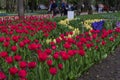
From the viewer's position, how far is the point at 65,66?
5402 millimetres

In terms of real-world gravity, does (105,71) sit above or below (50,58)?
below

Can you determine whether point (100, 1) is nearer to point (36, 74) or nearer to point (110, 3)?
point (110, 3)

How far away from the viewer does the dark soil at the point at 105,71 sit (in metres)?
5.98

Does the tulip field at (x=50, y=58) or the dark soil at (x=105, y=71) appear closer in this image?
the tulip field at (x=50, y=58)

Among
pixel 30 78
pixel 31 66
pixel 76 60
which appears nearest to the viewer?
pixel 31 66

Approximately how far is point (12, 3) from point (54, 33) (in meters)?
47.7

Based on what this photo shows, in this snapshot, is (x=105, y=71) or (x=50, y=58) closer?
(x=50, y=58)

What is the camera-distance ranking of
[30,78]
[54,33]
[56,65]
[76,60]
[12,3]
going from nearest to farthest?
[30,78] < [56,65] < [76,60] < [54,33] < [12,3]

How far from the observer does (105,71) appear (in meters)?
6.41

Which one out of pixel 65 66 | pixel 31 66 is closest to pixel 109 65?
pixel 65 66

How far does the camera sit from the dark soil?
19.6 feet

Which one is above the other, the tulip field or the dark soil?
the tulip field

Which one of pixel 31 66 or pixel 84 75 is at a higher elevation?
pixel 31 66

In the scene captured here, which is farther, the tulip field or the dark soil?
the dark soil
